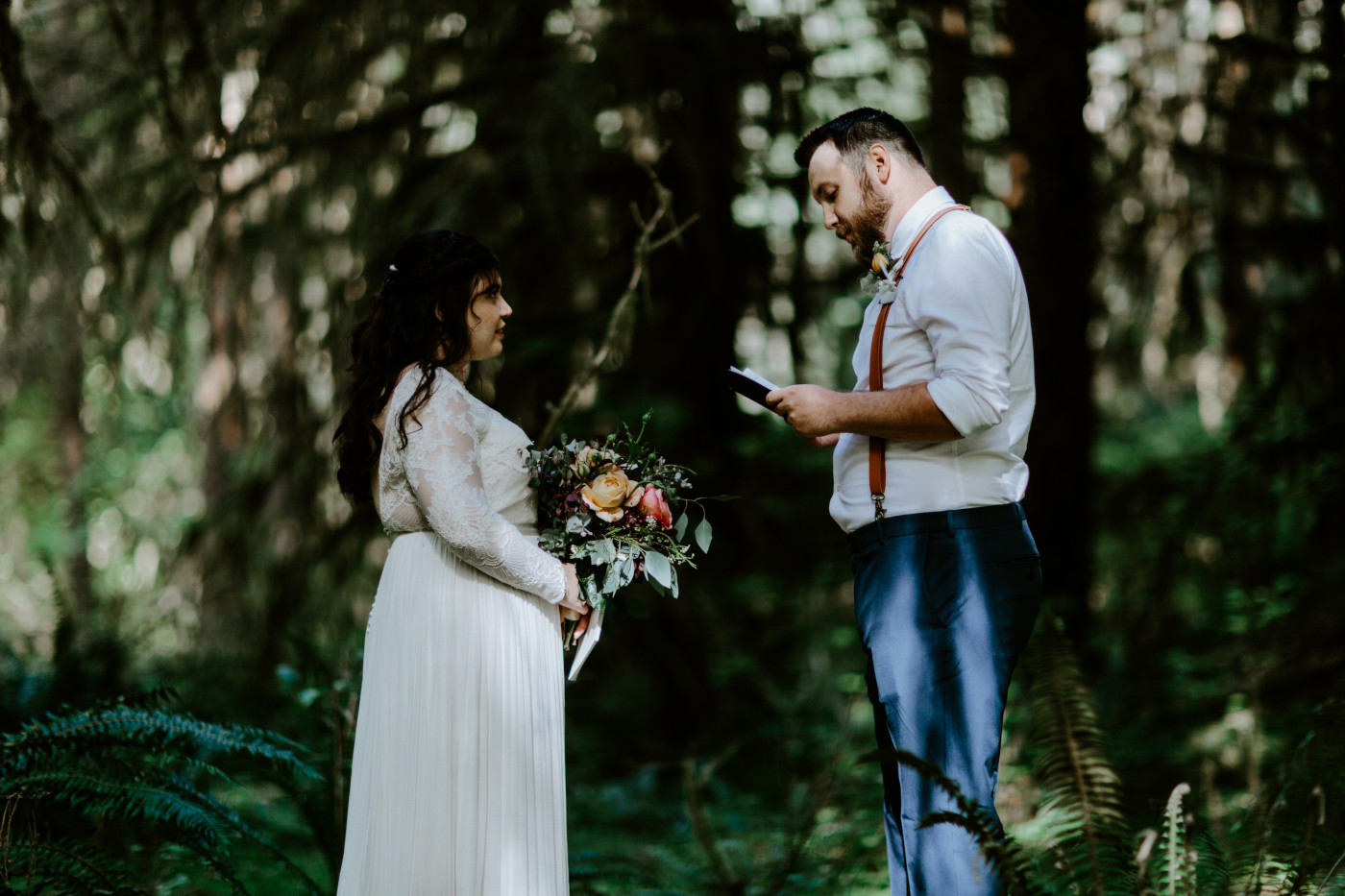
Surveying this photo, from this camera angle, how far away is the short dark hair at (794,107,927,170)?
2.43m

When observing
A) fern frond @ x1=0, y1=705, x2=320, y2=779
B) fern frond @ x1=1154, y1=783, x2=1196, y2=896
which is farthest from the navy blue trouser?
fern frond @ x1=0, y1=705, x2=320, y2=779

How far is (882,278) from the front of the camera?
8.02ft

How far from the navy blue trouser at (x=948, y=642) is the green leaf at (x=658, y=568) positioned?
59 cm

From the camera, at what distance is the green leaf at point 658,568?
264cm

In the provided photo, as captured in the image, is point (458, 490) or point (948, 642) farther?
point (458, 490)

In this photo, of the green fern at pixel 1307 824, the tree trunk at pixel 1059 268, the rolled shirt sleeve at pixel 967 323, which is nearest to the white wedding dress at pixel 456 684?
the rolled shirt sleeve at pixel 967 323

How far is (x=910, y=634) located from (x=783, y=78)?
139 inches

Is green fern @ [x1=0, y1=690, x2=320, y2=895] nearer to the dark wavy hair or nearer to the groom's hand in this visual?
the dark wavy hair

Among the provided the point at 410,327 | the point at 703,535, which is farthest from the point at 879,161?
the point at 410,327

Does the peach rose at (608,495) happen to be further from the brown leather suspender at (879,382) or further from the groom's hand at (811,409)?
the brown leather suspender at (879,382)

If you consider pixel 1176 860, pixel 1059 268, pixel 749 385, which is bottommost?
pixel 1176 860

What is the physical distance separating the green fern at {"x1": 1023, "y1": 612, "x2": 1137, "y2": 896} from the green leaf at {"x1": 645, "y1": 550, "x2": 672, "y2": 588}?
93 cm

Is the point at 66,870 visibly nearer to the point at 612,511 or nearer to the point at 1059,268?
the point at 612,511

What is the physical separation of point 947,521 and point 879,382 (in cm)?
36
